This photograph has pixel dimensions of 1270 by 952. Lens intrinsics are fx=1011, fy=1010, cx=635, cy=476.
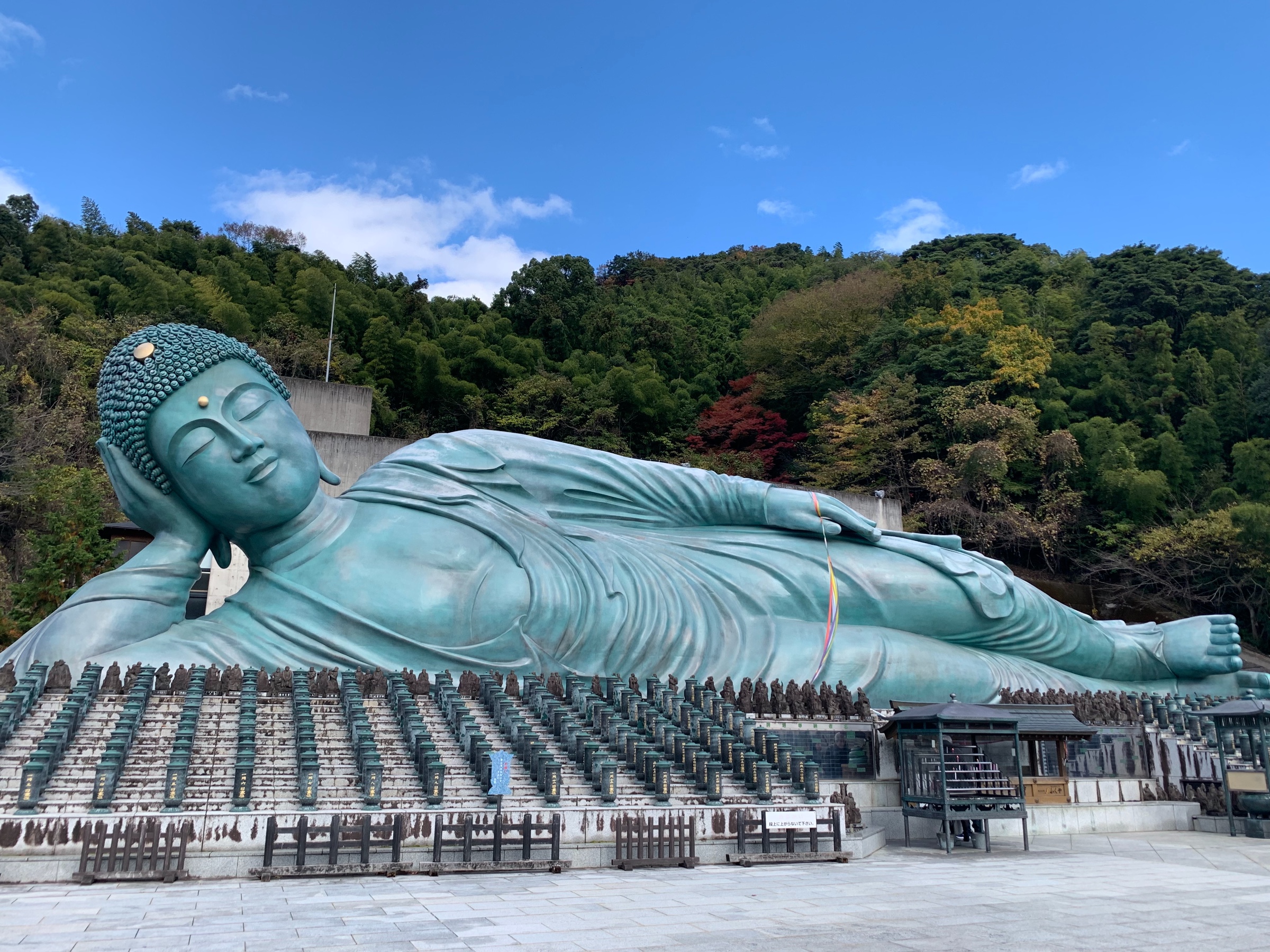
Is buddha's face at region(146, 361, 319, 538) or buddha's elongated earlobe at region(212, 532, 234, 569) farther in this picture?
buddha's elongated earlobe at region(212, 532, 234, 569)

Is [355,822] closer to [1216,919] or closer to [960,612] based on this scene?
[1216,919]

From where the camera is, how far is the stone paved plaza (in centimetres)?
495

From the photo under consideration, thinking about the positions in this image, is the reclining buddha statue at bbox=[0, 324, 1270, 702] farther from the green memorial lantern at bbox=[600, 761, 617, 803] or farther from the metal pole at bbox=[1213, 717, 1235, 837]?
the green memorial lantern at bbox=[600, 761, 617, 803]

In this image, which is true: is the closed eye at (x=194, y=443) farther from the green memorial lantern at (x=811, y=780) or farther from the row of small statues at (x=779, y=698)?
the green memorial lantern at (x=811, y=780)

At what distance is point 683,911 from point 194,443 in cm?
805

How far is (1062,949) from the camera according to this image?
4.91m

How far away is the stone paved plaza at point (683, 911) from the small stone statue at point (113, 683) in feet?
9.93

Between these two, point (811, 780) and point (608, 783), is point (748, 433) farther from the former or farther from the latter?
point (608, 783)

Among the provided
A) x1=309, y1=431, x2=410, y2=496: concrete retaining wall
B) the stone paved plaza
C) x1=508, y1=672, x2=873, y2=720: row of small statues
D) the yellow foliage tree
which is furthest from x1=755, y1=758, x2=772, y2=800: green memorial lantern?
the yellow foliage tree

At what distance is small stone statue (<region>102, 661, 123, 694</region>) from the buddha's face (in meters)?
2.39

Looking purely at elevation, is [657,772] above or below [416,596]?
below

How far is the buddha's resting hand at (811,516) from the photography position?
14.0m

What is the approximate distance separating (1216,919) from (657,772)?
4.33 metres

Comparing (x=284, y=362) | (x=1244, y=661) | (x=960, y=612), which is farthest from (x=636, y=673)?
(x=284, y=362)
